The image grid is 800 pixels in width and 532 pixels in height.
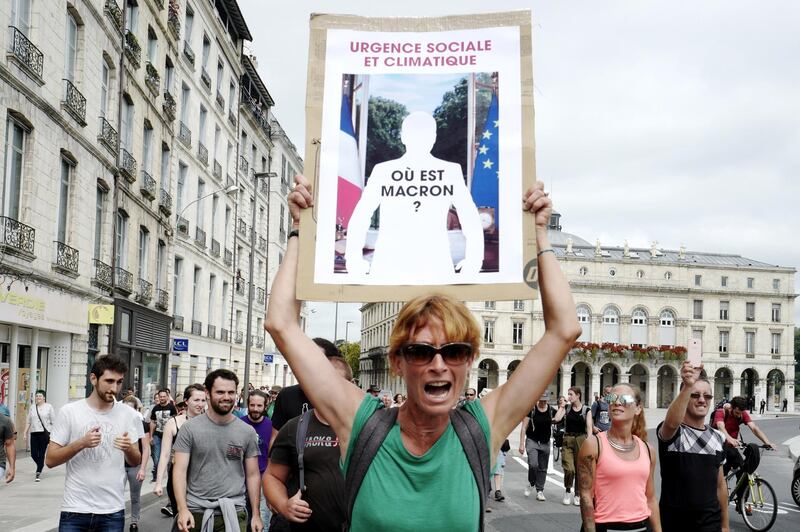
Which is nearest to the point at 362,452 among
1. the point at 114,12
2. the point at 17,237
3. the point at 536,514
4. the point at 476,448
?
the point at 476,448

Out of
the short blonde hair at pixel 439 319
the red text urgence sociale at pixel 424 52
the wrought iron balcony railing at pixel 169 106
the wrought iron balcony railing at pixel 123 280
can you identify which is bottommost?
the short blonde hair at pixel 439 319

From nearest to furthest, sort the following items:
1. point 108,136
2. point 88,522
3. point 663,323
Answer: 1. point 88,522
2. point 108,136
3. point 663,323

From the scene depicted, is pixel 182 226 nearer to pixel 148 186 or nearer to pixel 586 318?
pixel 148 186

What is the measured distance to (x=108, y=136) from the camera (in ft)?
80.8

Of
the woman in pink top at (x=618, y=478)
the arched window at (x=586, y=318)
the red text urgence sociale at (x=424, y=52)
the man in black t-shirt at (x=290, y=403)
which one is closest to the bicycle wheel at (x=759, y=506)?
the woman in pink top at (x=618, y=478)

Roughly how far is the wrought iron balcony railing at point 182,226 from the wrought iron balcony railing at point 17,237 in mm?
15097

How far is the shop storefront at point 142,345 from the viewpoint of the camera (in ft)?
88.1

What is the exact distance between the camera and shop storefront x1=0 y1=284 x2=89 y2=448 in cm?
1869

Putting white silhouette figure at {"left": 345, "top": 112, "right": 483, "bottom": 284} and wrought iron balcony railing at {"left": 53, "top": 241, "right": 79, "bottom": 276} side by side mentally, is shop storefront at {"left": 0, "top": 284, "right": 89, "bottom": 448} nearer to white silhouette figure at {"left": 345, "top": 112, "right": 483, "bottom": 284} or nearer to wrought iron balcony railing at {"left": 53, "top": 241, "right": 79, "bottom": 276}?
wrought iron balcony railing at {"left": 53, "top": 241, "right": 79, "bottom": 276}

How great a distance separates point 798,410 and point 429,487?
105 meters

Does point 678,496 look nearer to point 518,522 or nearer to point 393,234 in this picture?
point 393,234

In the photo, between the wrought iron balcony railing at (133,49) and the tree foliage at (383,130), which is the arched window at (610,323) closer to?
the wrought iron balcony railing at (133,49)

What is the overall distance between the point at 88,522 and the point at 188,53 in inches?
1199

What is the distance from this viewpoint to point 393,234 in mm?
3137
